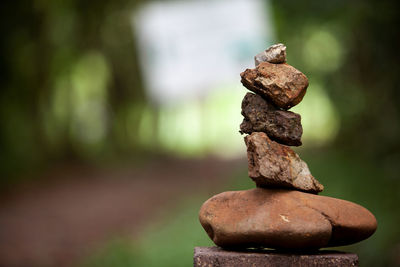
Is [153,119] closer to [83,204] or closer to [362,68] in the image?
[83,204]

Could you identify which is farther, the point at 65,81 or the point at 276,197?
the point at 65,81

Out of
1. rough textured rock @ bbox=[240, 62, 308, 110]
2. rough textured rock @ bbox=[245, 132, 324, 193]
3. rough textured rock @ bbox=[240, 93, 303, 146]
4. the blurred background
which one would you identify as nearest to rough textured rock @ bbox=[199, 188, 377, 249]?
rough textured rock @ bbox=[245, 132, 324, 193]

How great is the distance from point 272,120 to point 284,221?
0.82m

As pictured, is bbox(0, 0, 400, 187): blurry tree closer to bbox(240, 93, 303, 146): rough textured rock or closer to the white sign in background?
the white sign in background

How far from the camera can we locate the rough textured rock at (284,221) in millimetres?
3744

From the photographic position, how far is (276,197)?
3980mm

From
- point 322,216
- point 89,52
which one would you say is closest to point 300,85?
point 322,216

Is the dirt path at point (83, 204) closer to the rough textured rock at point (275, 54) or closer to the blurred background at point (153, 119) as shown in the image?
the blurred background at point (153, 119)

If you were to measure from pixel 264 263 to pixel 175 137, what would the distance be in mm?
22834

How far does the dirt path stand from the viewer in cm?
1095

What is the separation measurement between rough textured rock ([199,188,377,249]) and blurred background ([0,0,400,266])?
2.66 m

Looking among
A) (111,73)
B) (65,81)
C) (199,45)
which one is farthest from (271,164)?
(111,73)

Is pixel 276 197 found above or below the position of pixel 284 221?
above

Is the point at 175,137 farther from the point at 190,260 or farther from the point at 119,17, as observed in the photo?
the point at 190,260
